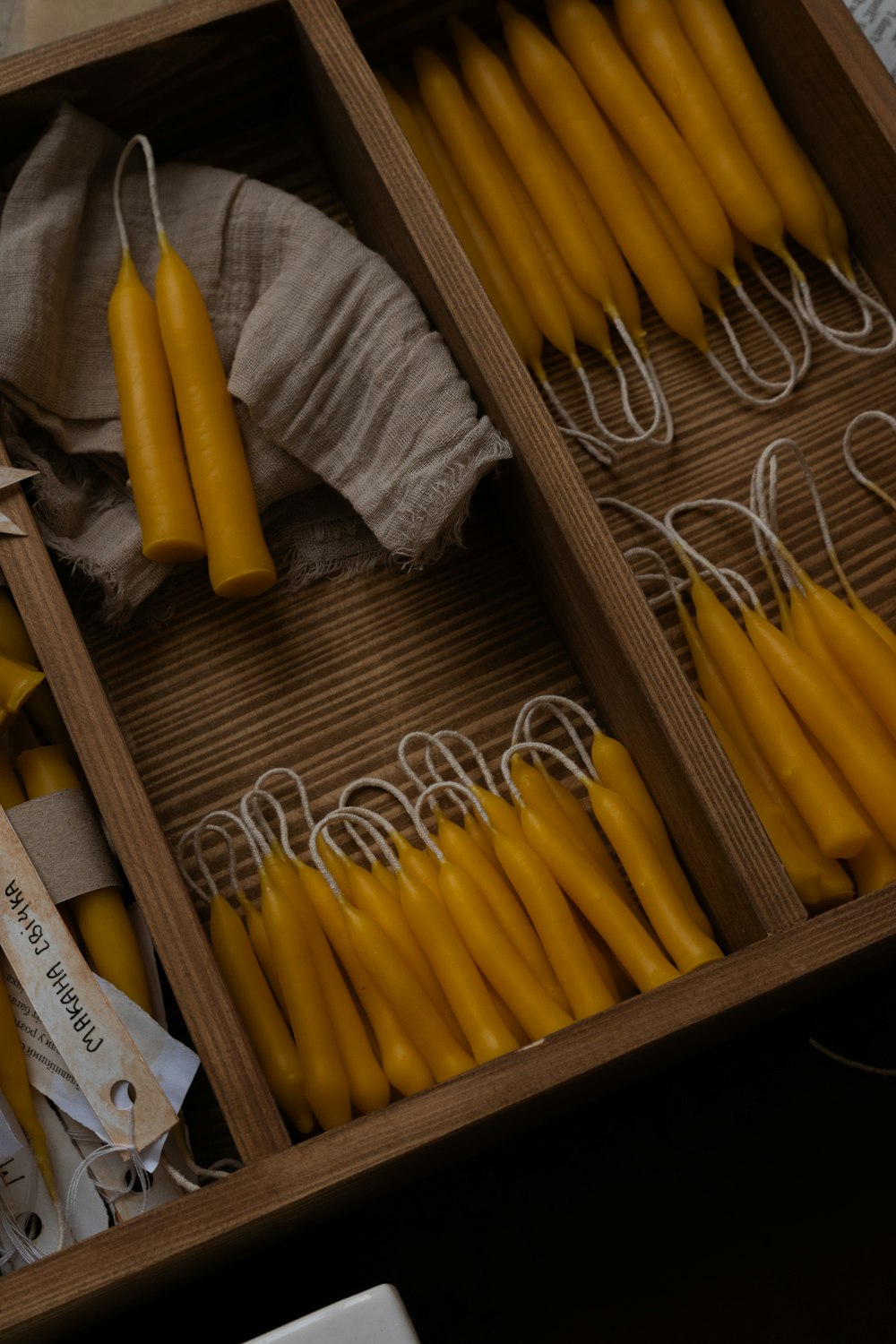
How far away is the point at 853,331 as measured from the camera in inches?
61.8

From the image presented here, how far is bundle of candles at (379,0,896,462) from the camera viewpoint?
1518 mm

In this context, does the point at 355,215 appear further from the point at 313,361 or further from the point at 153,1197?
the point at 153,1197

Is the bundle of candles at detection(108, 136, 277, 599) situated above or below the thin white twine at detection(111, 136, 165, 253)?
below

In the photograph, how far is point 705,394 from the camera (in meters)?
1.56

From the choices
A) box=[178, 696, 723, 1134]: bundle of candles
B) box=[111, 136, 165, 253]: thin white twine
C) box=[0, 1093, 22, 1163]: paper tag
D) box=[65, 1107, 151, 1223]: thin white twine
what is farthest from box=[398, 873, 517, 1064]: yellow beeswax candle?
box=[111, 136, 165, 253]: thin white twine

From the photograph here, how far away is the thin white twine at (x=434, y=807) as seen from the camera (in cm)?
133

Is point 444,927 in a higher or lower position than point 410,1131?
higher

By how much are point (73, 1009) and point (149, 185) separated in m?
1.01

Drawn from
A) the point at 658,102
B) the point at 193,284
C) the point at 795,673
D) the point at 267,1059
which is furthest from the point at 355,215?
the point at 267,1059

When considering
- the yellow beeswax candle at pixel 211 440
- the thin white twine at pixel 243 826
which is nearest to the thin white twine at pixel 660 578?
the yellow beeswax candle at pixel 211 440

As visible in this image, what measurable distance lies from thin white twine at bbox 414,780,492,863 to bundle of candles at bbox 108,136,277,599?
31cm

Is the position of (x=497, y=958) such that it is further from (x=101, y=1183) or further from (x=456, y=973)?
(x=101, y=1183)

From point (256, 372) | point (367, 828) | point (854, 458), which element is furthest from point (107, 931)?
point (854, 458)

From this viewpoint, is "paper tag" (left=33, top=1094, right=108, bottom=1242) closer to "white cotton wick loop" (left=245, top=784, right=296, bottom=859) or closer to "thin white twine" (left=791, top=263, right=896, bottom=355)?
"white cotton wick loop" (left=245, top=784, right=296, bottom=859)
